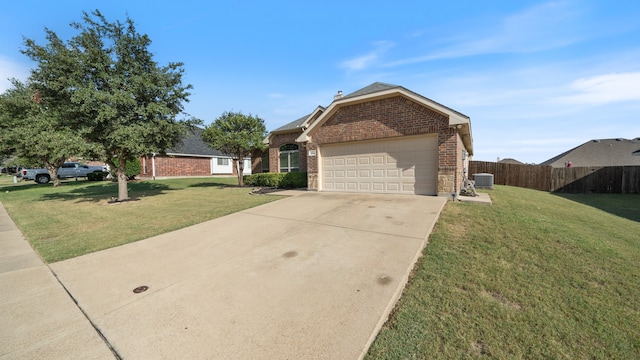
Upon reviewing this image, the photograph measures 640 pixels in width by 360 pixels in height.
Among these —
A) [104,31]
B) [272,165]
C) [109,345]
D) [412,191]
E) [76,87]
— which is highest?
[104,31]

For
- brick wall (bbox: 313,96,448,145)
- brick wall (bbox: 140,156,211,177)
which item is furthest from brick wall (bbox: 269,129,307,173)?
brick wall (bbox: 140,156,211,177)

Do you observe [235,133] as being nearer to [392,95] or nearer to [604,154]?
[392,95]

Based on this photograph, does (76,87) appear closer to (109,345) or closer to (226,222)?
(226,222)

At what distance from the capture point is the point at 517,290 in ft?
10.1

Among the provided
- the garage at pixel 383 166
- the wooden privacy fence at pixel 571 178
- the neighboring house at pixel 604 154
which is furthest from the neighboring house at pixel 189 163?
the neighboring house at pixel 604 154

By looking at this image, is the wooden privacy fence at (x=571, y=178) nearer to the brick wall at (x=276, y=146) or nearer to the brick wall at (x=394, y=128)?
the brick wall at (x=394, y=128)

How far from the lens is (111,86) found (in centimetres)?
903

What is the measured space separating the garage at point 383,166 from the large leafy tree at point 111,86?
685 centimetres

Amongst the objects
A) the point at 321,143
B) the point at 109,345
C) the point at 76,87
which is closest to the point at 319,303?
the point at 109,345

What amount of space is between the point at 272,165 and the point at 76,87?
979 centimetres

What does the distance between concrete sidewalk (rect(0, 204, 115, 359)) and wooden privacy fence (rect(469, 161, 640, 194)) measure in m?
22.4

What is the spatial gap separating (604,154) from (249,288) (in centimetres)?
3582

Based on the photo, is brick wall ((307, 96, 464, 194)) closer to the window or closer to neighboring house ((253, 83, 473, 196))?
neighboring house ((253, 83, 473, 196))

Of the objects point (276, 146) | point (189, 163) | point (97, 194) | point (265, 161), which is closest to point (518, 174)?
point (276, 146)
